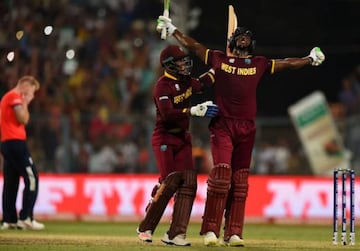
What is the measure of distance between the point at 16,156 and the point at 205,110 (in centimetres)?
492

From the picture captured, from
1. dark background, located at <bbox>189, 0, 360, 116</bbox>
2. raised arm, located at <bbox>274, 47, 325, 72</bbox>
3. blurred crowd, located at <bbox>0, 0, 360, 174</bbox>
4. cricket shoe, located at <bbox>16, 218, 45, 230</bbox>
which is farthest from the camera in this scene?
dark background, located at <bbox>189, 0, 360, 116</bbox>

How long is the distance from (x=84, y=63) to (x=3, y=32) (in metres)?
5.06

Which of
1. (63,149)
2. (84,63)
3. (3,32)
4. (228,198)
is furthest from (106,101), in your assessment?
(228,198)

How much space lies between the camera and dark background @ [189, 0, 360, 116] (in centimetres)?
2278

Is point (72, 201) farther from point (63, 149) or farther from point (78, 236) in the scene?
point (78, 236)

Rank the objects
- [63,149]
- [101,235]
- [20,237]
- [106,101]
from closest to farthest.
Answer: [20,237]
[101,235]
[63,149]
[106,101]

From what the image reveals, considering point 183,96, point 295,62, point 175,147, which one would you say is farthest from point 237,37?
point 175,147

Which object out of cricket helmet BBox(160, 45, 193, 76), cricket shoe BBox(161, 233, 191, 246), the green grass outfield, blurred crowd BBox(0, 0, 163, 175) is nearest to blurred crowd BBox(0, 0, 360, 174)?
blurred crowd BBox(0, 0, 163, 175)

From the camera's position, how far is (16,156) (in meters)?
A: 15.3

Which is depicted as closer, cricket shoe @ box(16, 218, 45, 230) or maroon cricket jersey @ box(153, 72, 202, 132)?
maroon cricket jersey @ box(153, 72, 202, 132)

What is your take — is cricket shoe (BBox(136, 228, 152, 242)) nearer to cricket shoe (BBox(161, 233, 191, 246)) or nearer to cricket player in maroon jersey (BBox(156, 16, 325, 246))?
cricket shoe (BBox(161, 233, 191, 246))

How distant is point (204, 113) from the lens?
441 inches

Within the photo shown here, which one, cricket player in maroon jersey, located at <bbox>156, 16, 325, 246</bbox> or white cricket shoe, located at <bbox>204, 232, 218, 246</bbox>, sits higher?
cricket player in maroon jersey, located at <bbox>156, 16, 325, 246</bbox>

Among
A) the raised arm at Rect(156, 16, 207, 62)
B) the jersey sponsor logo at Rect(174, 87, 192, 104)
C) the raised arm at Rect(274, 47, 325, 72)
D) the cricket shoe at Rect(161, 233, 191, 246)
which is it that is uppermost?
the raised arm at Rect(156, 16, 207, 62)
